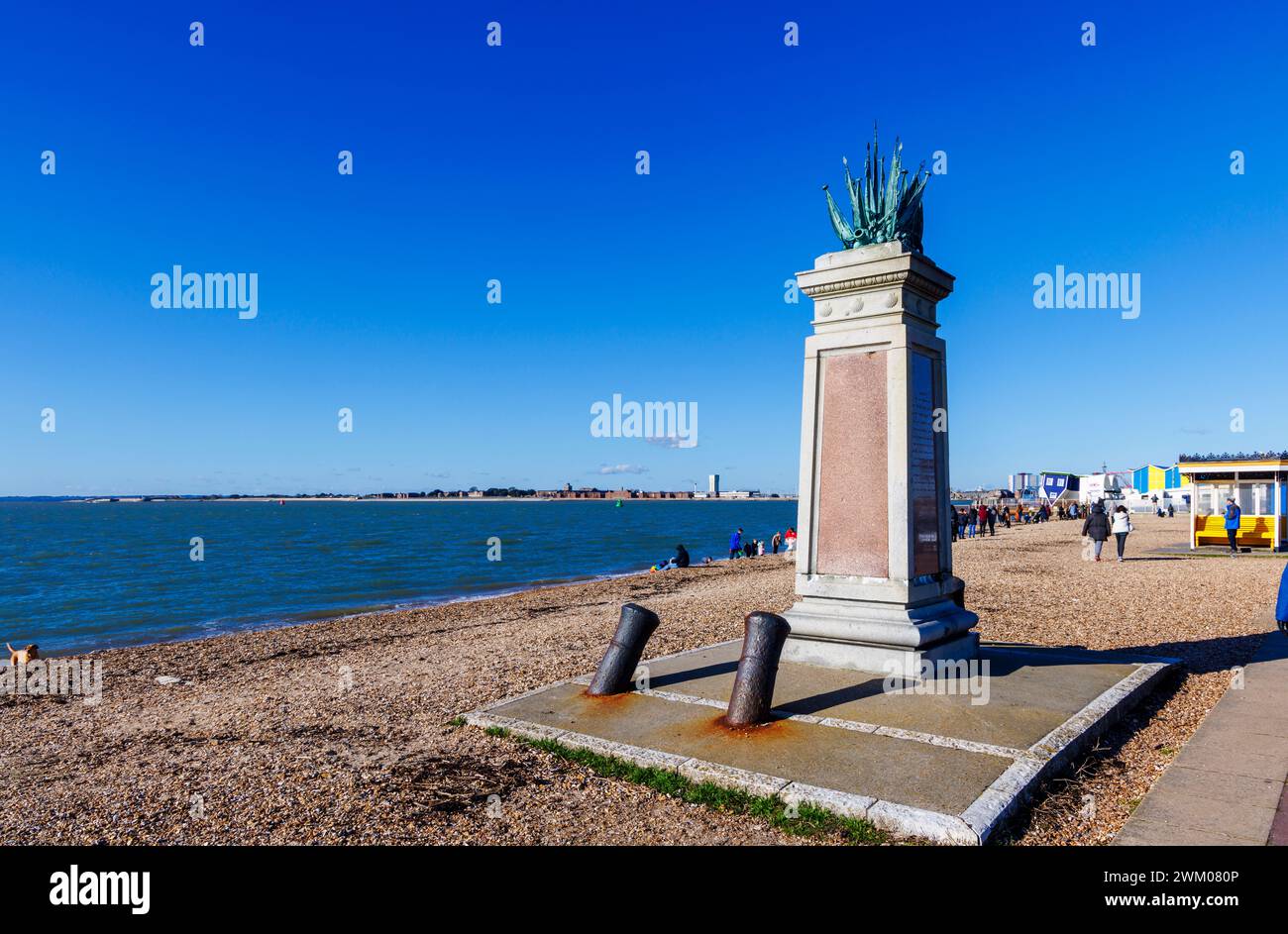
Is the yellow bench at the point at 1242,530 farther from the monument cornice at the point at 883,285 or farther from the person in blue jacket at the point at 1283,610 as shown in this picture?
the person in blue jacket at the point at 1283,610

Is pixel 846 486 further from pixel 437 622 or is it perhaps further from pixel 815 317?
pixel 437 622

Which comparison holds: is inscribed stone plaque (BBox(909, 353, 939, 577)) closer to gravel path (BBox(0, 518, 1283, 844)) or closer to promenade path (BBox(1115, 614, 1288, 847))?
gravel path (BBox(0, 518, 1283, 844))

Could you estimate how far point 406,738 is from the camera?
6461mm

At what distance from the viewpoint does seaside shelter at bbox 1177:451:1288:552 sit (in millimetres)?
23875

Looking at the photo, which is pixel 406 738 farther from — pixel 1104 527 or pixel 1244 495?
pixel 1244 495

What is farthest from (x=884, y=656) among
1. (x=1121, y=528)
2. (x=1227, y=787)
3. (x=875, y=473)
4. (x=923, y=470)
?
(x=1121, y=528)

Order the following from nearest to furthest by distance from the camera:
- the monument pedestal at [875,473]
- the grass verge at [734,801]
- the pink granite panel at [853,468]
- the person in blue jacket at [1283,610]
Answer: the grass verge at [734,801] → the person in blue jacket at [1283,610] → the monument pedestal at [875,473] → the pink granite panel at [853,468]

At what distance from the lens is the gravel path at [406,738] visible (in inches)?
182

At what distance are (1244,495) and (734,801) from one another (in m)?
28.7

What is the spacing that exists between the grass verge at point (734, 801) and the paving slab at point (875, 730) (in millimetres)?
65

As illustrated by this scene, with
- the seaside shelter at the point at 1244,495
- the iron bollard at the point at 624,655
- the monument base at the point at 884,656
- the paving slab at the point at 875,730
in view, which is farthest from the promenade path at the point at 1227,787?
the seaside shelter at the point at 1244,495

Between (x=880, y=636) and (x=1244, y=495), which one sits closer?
(x=880, y=636)

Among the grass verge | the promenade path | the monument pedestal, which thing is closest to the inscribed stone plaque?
the monument pedestal
